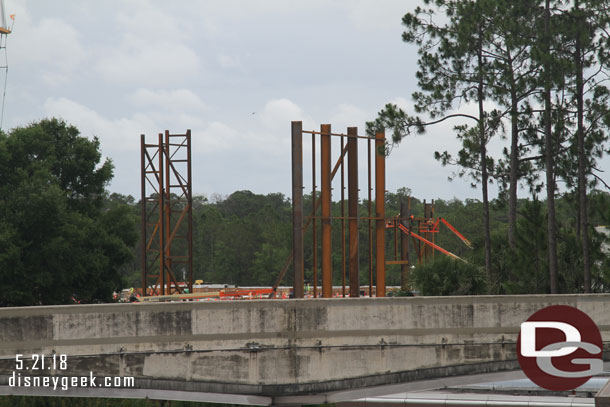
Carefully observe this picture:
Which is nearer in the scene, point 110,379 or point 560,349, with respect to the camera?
point 110,379

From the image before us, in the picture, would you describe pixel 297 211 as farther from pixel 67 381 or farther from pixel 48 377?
pixel 48 377

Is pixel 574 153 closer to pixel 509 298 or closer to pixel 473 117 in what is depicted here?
pixel 473 117

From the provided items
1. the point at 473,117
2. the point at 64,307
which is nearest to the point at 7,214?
the point at 64,307

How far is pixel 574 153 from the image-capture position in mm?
27047

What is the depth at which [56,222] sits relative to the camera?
28297 mm

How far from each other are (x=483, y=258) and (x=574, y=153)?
5.30m

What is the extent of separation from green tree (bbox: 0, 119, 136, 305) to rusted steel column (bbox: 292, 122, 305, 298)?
9752 millimetres

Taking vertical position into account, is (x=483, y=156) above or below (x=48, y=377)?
above

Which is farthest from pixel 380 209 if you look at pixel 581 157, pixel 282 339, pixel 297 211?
pixel 282 339

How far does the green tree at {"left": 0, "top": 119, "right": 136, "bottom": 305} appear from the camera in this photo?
91.0 feet

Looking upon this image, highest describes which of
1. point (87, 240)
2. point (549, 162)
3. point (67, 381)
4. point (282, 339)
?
point (549, 162)

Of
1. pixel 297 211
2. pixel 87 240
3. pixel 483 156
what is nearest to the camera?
pixel 297 211

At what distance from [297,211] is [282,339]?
20.7ft

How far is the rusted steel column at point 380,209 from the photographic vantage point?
2592 centimetres
